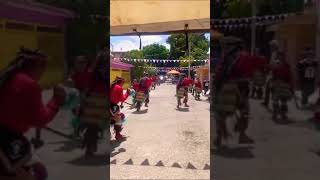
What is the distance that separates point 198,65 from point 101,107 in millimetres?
597

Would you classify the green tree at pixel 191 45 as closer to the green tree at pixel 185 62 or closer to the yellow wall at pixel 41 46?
the green tree at pixel 185 62

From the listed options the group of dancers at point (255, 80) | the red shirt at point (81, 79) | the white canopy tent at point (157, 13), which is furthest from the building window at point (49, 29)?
the group of dancers at point (255, 80)

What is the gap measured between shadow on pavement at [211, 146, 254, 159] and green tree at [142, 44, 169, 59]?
60 centimetres

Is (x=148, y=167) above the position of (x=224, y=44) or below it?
below

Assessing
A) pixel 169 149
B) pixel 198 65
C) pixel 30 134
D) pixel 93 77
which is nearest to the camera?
pixel 30 134

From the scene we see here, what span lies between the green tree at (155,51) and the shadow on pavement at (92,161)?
61cm

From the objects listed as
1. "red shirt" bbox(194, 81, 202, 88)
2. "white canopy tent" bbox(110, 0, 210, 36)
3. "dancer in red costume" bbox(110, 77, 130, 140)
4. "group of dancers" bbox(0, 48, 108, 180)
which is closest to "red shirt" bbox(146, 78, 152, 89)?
"dancer in red costume" bbox(110, 77, 130, 140)

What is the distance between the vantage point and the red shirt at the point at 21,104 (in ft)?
4.80

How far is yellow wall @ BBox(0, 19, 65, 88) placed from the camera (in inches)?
61.1

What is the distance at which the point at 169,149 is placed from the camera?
7.70 ft

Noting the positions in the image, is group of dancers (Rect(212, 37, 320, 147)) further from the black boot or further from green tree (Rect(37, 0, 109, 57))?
green tree (Rect(37, 0, 109, 57))

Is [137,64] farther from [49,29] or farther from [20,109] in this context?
[20,109]

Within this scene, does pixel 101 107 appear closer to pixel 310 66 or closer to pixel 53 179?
pixel 53 179

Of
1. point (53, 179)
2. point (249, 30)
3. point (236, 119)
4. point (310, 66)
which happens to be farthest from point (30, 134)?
point (310, 66)
